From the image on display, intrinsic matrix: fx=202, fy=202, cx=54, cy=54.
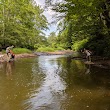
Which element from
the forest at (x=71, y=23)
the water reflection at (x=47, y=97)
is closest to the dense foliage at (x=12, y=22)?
the forest at (x=71, y=23)

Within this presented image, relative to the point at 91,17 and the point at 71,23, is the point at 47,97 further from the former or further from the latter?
the point at 71,23

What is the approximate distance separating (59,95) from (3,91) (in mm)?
2661

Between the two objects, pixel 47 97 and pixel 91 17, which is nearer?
pixel 47 97

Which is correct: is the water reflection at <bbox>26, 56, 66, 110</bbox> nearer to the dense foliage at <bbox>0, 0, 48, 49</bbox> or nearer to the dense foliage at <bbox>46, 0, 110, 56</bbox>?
the dense foliage at <bbox>46, 0, 110, 56</bbox>

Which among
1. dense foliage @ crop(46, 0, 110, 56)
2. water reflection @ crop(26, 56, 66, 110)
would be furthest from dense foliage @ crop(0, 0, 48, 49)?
water reflection @ crop(26, 56, 66, 110)

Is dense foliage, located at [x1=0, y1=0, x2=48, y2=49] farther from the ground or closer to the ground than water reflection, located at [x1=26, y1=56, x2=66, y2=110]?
farther from the ground

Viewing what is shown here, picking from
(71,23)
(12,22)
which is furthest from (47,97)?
(12,22)

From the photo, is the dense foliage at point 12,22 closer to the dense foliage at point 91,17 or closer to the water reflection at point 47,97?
the dense foliage at point 91,17

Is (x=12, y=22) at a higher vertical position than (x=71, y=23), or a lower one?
higher

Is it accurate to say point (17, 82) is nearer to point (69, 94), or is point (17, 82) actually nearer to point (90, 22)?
point (69, 94)

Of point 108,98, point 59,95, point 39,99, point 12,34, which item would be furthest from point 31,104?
point 12,34

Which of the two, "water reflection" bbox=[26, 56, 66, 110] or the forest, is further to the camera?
the forest

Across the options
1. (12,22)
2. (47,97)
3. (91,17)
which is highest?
(12,22)

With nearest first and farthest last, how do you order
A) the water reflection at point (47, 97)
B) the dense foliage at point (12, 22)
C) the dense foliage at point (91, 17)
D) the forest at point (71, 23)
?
the water reflection at point (47, 97), the dense foliage at point (91, 17), the forest at point (71, 23), the dense foliage at point (12, 22)
